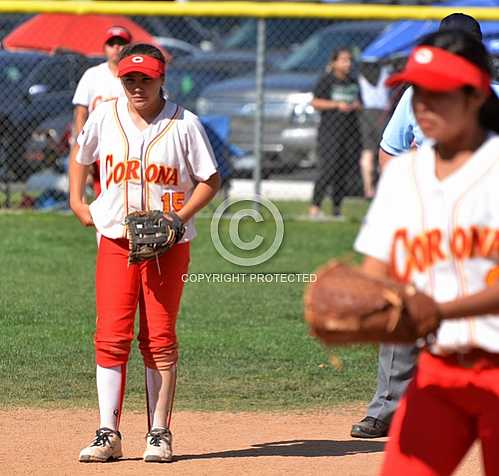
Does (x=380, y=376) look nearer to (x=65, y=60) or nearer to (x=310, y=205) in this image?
(x=310, y=205)

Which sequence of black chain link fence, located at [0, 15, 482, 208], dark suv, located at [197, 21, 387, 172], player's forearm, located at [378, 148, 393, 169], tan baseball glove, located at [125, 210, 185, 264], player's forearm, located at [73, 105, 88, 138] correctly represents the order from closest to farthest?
tan baseball glove, located at [125, 210, 185, 264], player's forearm, located at [378, 148, 393, 169], player's forearm, located at [73, 105, 88, 138], black chain link fence, located at [0, 15, 482, 208], dark suv, located at [197, 21, 387, 172]

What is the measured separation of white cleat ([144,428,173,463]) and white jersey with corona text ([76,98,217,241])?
2.95 feet

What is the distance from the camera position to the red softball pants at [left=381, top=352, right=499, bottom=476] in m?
3.57

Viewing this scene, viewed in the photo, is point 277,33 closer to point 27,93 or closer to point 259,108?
point 27,93

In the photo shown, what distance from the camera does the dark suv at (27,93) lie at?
48.0ft

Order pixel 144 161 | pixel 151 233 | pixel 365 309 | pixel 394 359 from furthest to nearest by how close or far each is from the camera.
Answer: pixel 394 359 → pixel 144 161 → pixel 151 233 → pixel 365 309

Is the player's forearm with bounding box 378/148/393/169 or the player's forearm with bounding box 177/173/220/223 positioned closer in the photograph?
the player's forearm with bounding box 177/173/220/223

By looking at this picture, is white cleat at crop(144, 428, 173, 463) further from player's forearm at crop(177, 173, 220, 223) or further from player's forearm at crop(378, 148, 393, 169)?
→ player's forearm at crop(378, 148, 393, 169)

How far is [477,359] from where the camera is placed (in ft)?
11.8

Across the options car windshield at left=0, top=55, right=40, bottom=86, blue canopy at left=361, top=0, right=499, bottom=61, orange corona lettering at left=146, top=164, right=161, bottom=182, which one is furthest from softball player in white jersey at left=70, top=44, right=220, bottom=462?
blue canopy at left=361, top=0, right=499, bottom=61

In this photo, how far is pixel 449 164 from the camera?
366 centimetres

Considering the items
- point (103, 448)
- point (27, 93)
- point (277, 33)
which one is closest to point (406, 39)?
point (277, 33)

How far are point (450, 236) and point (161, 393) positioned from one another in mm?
2661

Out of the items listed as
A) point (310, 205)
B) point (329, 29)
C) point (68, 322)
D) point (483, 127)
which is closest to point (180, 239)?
point (483, 127)
